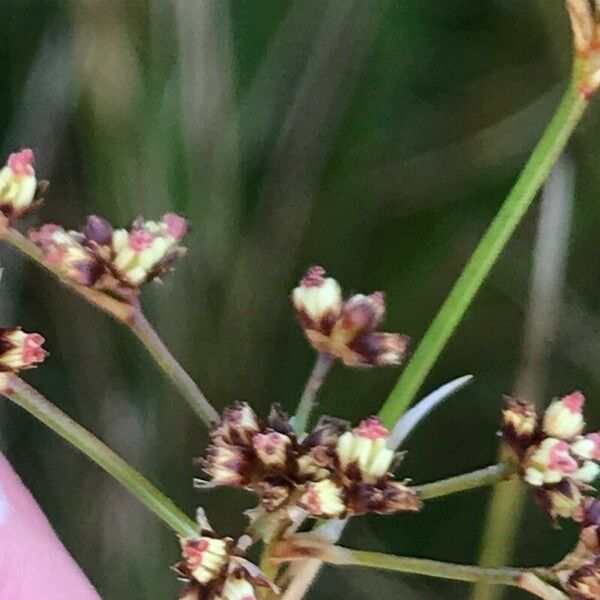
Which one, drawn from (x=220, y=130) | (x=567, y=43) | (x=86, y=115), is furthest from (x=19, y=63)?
(x=567, y=43)

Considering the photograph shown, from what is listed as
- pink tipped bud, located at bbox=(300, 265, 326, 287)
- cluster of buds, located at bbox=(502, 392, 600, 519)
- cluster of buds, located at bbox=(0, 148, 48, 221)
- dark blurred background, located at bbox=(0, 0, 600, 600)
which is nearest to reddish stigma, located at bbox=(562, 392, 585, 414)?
cluster of buds, located at bbox=(502, 392, 600, 519)

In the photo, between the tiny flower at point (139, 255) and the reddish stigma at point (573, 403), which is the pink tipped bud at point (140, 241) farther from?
the reddish stigma at point (573, 403)

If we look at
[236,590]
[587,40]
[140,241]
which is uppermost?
[587,40]

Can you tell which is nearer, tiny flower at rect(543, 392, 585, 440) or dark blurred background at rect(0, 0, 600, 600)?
tiny flower at rect(543, 392, 585, 440)

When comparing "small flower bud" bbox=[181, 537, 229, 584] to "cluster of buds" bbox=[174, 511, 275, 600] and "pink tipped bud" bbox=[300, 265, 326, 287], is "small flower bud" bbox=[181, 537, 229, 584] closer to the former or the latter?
"cluster of buds" bbox=[174, 511, 275, 600]

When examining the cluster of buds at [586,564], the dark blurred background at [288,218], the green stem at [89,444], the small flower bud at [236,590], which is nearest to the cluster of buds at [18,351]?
the green stem at [89,444]

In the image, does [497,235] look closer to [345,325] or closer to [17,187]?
[345,325]

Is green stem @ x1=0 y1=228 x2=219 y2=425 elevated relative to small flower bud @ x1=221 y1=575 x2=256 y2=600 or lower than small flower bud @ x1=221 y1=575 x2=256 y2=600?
elevated

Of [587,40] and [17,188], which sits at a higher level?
[587,40]

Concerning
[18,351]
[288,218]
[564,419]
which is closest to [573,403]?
[564,419]
